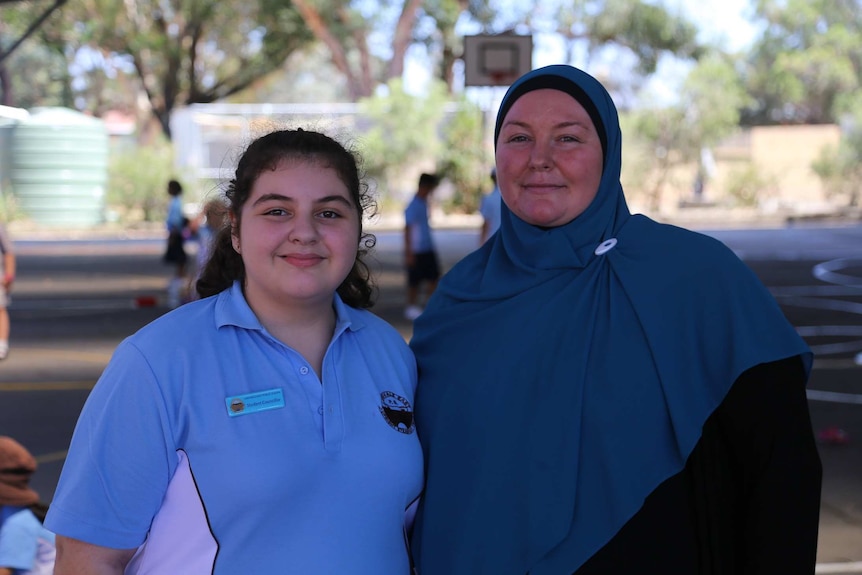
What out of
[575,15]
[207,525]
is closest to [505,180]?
[207,525]

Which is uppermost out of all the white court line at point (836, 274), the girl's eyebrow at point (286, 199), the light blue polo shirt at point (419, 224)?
the girl's eyebrow at point (286, 199)

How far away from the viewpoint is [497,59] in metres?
10.5

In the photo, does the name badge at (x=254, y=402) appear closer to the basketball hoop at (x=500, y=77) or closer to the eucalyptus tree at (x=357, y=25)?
the basketball hoop at (x=500, y=77)

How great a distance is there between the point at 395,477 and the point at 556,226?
737mm

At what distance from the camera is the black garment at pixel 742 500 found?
2248 millimetres

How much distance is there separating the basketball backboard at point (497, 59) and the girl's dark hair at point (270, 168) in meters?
8.03

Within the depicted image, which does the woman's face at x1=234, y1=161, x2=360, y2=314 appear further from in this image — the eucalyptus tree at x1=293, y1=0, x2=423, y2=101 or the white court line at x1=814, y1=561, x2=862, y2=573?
the eucalyptus tree at x1=293, y1=0, x2=423, y2=101

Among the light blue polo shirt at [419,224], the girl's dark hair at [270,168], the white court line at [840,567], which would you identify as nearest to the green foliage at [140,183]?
the light blue polo shirt at [419,224]

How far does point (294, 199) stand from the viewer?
233 centimetres

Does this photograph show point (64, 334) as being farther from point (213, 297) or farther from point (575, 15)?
point (575, 15)

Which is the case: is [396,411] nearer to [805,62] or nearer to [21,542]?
[21,542]

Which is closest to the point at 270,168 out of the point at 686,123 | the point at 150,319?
the point at 150,319

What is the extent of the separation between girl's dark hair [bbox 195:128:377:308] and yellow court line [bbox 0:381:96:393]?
740 centimetres

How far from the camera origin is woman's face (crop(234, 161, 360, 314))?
2.31 meters
